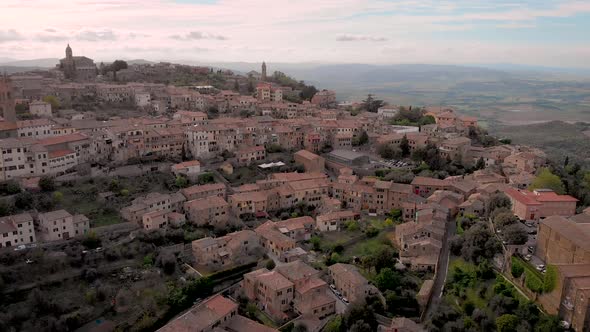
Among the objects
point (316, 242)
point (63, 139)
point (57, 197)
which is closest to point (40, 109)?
point (63, 139)

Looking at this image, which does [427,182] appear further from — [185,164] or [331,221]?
[185,164]

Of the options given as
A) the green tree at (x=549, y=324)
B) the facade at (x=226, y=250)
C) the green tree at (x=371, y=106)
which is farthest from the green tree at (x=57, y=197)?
the green tree at (x=371, y=106)

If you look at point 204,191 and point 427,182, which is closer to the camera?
point 204,191

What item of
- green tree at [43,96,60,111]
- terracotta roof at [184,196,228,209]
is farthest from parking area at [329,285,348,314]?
green tree at [43,96,60,111]

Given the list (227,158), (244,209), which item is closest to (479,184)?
(244,209)

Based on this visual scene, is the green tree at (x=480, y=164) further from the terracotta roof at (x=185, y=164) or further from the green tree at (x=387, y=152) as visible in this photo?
the terracotta roof at (x=185, y=164)

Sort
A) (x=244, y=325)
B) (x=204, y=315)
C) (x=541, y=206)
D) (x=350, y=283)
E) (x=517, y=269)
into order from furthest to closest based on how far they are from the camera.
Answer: (x=541, y=206), (x=350, y=283), (x=517, y=269), (x=204, y=315), (x=244, y=325)

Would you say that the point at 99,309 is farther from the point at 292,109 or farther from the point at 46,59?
the point at 46,59
